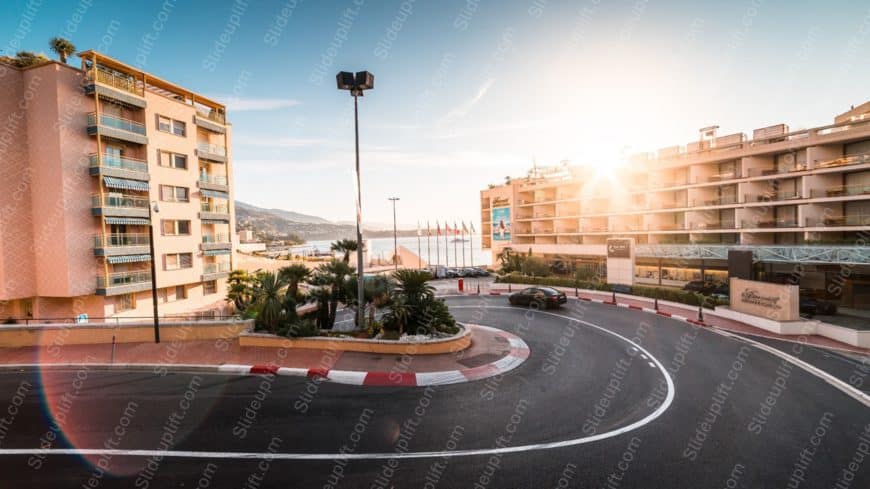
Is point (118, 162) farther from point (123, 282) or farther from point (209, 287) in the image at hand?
point (209, 287)

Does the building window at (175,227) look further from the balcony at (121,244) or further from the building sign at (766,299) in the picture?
the building sign at (766,299)

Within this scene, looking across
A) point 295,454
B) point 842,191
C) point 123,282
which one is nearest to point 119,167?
point 123,282

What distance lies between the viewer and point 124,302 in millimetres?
26391

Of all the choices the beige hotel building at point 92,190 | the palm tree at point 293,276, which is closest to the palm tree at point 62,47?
the beige hotel building at point 92,190

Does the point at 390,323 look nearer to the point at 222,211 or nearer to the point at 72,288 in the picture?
the point at 72,288

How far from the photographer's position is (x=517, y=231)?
56562 mm

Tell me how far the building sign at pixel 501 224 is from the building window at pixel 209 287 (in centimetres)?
3860

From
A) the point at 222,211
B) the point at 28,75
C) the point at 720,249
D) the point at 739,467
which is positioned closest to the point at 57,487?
the point at 739,467

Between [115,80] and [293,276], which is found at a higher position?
[115,80]

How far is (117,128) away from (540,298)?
1164 inches

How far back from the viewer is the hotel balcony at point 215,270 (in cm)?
3103

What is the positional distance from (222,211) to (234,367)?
82.5ft

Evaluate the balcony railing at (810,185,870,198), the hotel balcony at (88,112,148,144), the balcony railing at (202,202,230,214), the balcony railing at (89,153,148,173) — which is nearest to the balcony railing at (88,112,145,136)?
the hotel balcony at (88,112,148,144)

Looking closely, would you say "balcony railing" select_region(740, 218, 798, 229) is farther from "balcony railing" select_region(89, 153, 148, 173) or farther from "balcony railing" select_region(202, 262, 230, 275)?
"balcony railing" select_region(89, 153, 148, 173)
